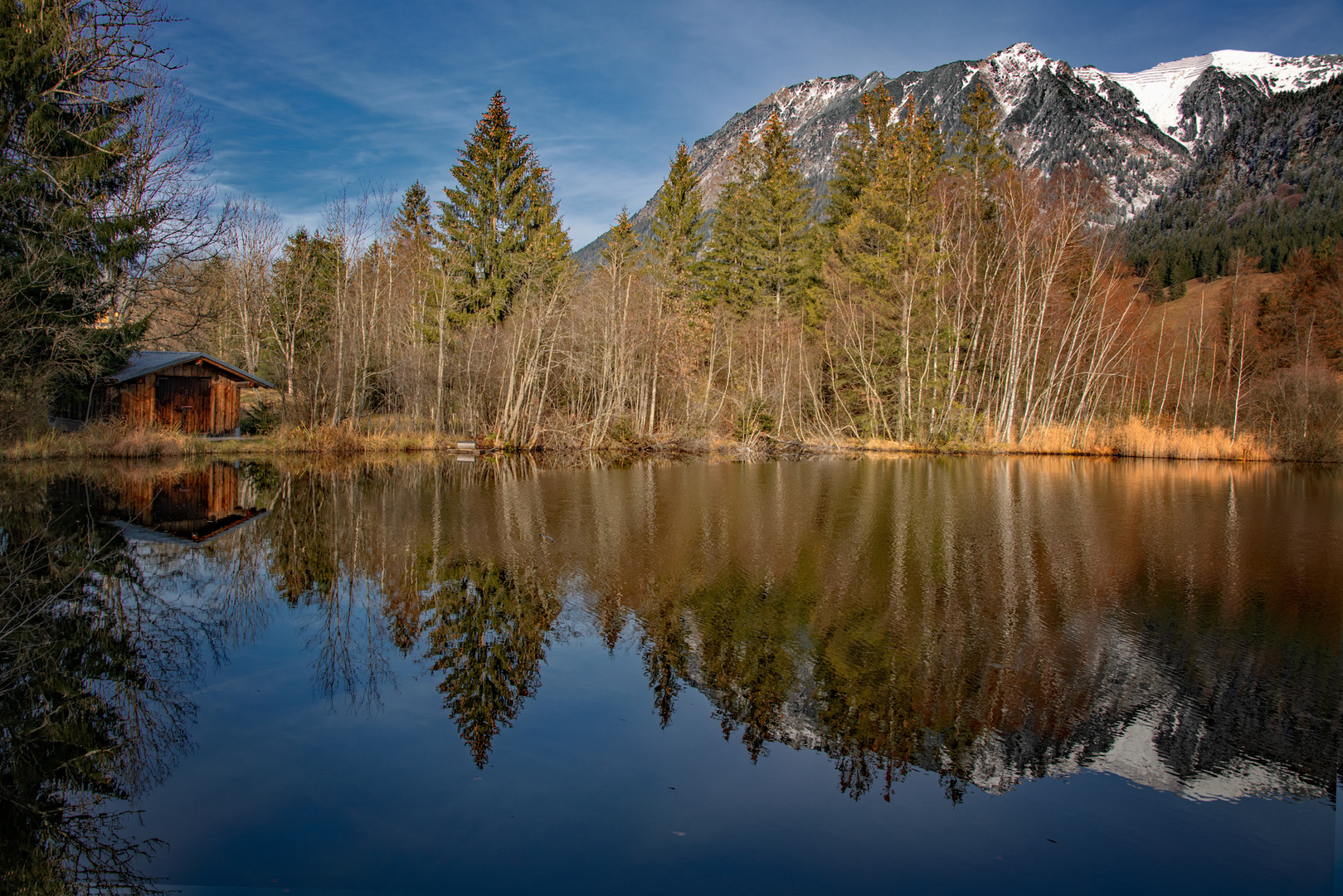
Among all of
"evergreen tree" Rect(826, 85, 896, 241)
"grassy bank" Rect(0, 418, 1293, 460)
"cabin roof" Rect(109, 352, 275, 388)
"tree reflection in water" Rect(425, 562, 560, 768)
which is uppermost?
"evergreen tree" Rect(826, 85, 896, 241)

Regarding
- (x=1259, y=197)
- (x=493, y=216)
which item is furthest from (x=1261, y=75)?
(x=493, y=216)

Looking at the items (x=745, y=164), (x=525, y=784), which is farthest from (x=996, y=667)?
(x=745, y=164)

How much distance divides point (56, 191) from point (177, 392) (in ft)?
65.0

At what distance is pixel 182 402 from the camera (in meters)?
32.0

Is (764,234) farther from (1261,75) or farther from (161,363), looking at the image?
(1261,75)

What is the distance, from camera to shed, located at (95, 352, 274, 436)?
1206 inches

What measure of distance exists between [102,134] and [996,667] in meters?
21.7

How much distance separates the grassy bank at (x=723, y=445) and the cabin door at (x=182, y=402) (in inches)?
105

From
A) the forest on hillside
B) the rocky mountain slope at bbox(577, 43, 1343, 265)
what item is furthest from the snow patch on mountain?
the forest on hillside

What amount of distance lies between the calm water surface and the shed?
2397 cm

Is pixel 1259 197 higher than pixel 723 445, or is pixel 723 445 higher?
pixel 1259 197

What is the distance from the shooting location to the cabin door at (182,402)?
31.7m

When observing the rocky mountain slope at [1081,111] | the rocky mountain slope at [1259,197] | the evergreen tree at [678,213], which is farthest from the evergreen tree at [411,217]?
the rocky mountain slope at [1081,111]

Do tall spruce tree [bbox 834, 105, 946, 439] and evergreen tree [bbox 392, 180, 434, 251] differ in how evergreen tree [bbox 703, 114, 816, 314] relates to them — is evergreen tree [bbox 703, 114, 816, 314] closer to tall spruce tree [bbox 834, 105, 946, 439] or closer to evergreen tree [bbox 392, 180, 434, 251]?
tall spruce tree [bbox 834, 105, 946, 439]
